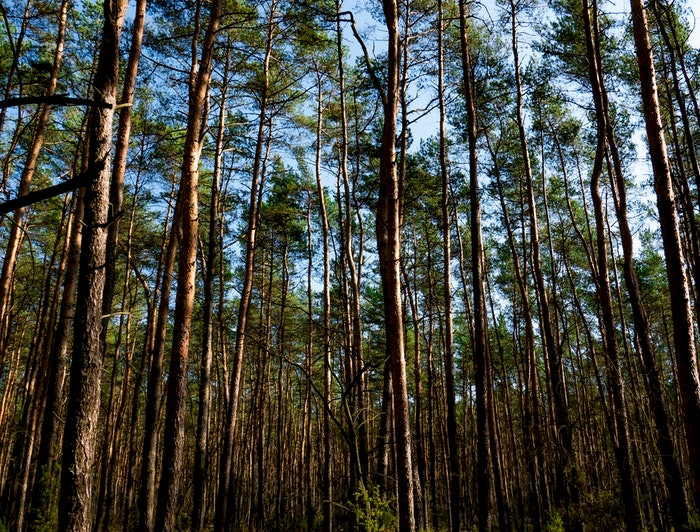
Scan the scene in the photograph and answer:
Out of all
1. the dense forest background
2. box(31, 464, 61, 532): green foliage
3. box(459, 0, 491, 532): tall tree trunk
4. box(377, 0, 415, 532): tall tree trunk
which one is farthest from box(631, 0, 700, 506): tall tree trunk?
box(31, 464, 61, 532): green foliage

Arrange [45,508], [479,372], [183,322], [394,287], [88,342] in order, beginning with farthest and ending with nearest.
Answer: [479,372]
[45,508]
[183,322]
[394,287]
[88,342]

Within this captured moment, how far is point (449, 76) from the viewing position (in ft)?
42.2

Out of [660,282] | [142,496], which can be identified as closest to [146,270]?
[142,496]

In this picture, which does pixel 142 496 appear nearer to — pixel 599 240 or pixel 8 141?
pixel 599 240

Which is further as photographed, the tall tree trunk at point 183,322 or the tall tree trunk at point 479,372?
the tall tree trunk at point 479,372

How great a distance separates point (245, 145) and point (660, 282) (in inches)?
681

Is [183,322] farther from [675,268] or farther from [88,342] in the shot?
[675,268]

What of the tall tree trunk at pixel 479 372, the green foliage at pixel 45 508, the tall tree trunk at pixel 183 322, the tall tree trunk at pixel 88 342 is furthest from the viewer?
the tall tree trunk at pixel 479 372

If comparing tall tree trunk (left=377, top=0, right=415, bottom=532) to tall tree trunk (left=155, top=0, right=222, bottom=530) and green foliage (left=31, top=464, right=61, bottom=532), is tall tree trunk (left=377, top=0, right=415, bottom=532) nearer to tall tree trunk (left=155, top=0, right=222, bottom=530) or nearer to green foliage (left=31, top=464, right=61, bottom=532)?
tall tree trunk (left=155, top=0, right=222, bottom=530)

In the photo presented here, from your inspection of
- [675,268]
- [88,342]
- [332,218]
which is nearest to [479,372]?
[675,268]

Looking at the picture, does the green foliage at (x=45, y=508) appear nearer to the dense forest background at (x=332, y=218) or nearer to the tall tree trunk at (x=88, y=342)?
the dense forest background at (x=332, y=218)

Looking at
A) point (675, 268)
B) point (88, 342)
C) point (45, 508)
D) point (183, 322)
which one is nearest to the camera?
point (88, 342)

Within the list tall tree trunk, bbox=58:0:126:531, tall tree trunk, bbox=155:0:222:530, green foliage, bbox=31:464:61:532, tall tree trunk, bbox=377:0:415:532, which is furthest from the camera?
green foliage, bbox=31:464:61:532

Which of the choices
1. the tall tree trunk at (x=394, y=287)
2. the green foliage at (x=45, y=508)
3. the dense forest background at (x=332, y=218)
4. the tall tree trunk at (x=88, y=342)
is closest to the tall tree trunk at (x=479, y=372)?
the dense forest background at (x=332, y=218)
